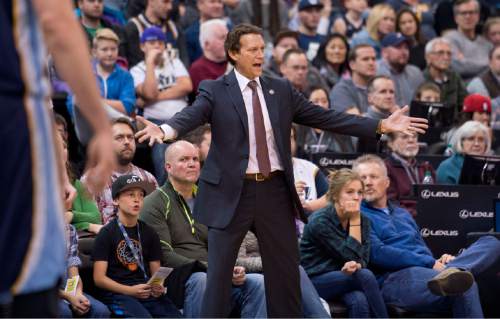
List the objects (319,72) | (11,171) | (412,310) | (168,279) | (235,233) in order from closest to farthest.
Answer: (11,171), (235,233), (168,279), (412,310), (319,72)

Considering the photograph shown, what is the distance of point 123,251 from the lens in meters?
7.82

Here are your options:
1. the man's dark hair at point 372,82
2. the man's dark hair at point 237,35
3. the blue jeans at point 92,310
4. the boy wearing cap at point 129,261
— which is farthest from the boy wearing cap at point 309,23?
the blue jeans at point 92,310

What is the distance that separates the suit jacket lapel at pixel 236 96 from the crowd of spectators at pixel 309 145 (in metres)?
1.13

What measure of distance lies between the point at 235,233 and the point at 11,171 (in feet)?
12.7

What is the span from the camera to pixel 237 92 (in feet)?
22.5

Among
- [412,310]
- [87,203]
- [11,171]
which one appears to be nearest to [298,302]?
[412,310]

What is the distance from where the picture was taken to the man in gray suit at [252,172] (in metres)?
6.77

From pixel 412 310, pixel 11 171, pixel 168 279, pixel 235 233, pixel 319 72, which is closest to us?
pixel 11 171

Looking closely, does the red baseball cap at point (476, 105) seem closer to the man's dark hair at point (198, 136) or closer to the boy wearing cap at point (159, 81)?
the boy wearing cap at point (159, 81)

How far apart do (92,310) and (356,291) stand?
2.08m

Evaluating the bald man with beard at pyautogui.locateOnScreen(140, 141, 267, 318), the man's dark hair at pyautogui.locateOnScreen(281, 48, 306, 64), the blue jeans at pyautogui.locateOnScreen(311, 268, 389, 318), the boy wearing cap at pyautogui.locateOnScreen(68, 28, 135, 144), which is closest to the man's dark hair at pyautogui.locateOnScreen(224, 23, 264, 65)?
the bald man with beard at pyautogui.locateOnScreen(140, 141, 267, 318)

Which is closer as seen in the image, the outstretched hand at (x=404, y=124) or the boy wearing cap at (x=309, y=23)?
the outstretched hand at (x=404, y=124)

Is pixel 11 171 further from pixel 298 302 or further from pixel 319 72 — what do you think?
pixel 319 72

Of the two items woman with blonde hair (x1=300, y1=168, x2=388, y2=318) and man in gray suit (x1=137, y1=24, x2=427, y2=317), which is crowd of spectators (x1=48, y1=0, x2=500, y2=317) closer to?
woman with blonde hair (x1=300, y1=168, x2=388, y2=318)
